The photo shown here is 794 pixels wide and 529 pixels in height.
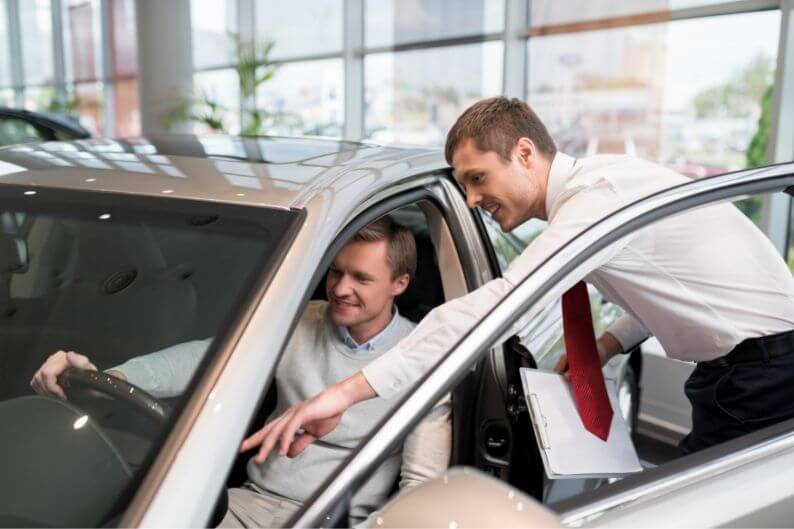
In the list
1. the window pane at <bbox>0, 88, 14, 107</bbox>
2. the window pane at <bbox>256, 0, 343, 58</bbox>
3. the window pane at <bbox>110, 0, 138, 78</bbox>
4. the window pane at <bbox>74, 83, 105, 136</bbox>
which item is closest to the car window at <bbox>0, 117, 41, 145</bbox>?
the window pane at <bbox>256, 0, 343, 58</bbox>

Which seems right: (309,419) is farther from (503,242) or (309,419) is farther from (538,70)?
(538,70)

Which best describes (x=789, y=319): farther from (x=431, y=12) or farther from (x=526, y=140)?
(x=431, y=12)

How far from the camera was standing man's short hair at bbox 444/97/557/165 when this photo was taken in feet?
5.31

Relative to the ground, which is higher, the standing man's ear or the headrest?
the standing man's ear

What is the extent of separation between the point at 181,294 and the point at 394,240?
0.55 metres

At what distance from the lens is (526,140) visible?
1.64m

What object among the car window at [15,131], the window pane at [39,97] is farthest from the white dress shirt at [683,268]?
the window pane at [39,97]

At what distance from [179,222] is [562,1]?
16.0 feet

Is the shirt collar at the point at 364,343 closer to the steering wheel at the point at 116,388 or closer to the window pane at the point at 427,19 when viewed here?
the steering wheel at the point at 116,388

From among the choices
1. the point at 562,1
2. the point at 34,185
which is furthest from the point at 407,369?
the point at 562,1

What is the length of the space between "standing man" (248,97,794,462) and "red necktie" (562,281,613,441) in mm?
67

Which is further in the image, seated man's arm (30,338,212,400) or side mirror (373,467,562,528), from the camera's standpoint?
seated man's arm (30,338,212,400)

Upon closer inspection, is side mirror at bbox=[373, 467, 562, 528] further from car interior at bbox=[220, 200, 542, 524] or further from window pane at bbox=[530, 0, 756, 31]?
window pane at bbox=[530, 0, 756, 31]

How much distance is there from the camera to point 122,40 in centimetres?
1110
